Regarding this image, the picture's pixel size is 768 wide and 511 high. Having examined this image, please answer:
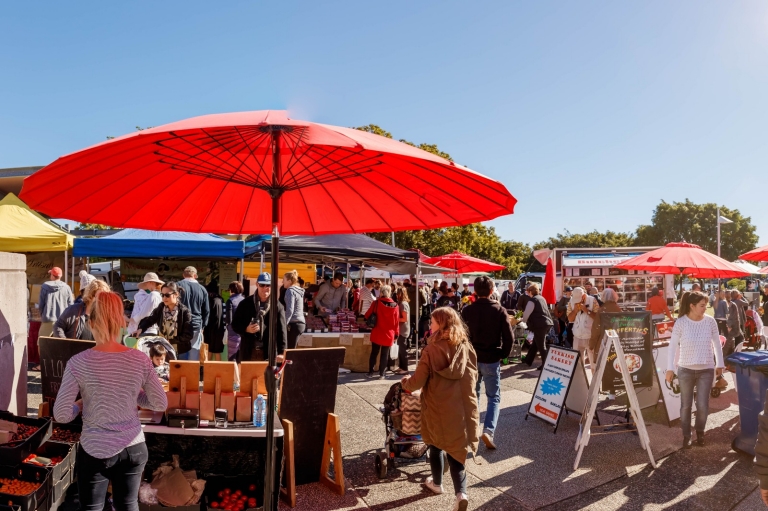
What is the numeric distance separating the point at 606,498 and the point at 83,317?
6.91 metres

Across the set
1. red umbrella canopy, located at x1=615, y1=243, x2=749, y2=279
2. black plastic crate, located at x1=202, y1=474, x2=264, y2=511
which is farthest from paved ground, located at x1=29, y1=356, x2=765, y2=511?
red umbrella canopy, located at x1=615, y1=243, x2=749, y2=279

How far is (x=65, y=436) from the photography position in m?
3.90

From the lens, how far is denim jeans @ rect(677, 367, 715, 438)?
602 centimetres

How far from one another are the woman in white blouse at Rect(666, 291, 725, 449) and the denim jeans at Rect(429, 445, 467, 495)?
10.3 ft

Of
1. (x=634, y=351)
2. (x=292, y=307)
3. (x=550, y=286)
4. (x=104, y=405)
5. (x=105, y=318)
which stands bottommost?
(x=634, y=351)

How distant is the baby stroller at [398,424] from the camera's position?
16.7 feet

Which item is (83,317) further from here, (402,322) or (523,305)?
(523,305)

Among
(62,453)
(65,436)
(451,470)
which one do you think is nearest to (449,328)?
(451,470)

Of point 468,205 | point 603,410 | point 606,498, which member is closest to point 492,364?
point 606,498

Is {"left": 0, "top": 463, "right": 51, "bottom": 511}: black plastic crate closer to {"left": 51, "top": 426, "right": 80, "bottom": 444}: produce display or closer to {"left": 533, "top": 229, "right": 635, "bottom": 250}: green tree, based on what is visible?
{"left": 51, "top": 426, "right": 80, "bottom": 444}: produce display

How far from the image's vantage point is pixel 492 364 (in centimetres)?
594

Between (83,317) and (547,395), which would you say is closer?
(547,395)

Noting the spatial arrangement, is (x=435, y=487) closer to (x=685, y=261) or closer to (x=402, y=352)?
(x=402, y=352)

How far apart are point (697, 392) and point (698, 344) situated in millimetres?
603
